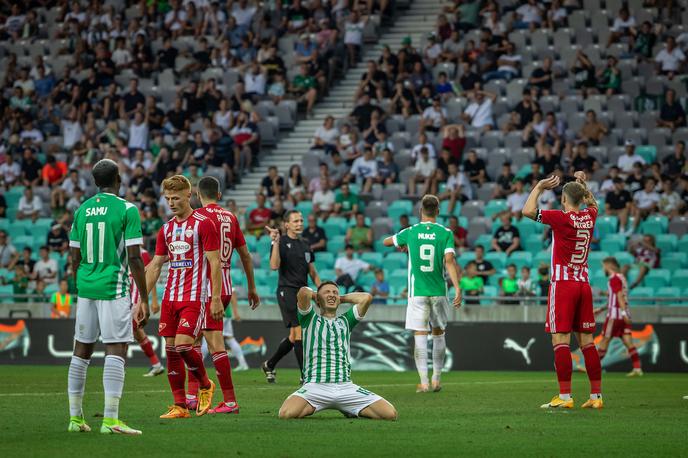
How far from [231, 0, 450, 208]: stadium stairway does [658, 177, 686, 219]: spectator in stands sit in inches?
350

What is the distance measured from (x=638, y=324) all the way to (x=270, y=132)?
12474 mm

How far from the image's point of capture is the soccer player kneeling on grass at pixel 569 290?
495 inches

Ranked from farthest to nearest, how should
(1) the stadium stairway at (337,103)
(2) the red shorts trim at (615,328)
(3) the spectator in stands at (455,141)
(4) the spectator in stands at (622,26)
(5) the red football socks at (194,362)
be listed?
(1) the stadium stairway at (337,103) → (4) the spectator in stands at (622,26) → (3) the spectator in stands at (455,141) → (2) the red shorts trim at (615,328) → (5) the red football socks at (194,362)

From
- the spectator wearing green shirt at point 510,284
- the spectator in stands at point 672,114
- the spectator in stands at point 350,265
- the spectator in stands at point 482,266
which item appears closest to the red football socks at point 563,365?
the spectator wearing green shirt at point 510,284

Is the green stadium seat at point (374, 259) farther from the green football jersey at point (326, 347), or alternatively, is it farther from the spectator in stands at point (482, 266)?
the green football jersey at point (326, 347)

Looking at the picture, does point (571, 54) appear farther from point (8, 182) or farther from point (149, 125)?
point (8, 182)

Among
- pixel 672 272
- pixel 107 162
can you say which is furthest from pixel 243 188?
pixel 107 162

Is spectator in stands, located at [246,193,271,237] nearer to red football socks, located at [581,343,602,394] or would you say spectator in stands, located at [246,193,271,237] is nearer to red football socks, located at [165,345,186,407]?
red football socks, located at [581,343,602,394]

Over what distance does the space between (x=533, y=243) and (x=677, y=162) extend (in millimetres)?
3602

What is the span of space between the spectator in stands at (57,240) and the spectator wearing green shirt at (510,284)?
34.7 feet

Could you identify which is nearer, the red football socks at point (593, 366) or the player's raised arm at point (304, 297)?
the player's raised arm at point (304, 297)

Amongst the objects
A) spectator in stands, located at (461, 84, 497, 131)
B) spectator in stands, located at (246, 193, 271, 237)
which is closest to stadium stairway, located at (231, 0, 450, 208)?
spectator in stands, located at (246, 193, 271, 237)

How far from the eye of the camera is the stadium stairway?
30.1 m

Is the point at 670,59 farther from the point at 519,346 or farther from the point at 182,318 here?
the point at 182,318
